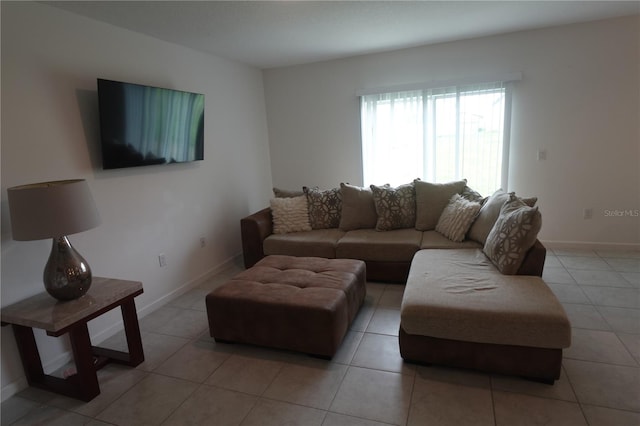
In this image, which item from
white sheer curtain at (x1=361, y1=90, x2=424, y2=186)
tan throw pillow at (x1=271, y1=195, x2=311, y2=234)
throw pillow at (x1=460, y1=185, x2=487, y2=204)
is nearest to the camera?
throw pillow at (x1=460, y1=185, x2=487, y2=204)

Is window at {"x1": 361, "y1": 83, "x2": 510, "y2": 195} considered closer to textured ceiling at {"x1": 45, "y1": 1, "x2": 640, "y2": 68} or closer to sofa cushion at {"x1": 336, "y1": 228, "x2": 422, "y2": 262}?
textured ceiling at {"x1": 45, "y1": 1, "x2": 640, "y2": 68}

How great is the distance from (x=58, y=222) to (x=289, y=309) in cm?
138

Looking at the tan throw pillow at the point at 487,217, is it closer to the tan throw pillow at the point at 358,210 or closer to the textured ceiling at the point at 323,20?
the tan throw pillow at the point at 358,210

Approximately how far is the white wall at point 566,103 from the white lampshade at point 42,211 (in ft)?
11.0

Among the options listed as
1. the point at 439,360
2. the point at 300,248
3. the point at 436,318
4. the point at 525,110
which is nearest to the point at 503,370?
the point at 439,360

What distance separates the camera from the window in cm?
389

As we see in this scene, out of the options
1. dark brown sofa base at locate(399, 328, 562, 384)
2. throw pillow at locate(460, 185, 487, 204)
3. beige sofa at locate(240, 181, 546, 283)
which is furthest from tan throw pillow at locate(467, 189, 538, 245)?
dark brown sofa base at locate(399, 328, 562, 384)

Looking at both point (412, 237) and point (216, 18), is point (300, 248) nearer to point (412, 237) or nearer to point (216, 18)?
point (412, 237)

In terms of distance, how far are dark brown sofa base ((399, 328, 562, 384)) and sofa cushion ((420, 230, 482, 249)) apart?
117cm

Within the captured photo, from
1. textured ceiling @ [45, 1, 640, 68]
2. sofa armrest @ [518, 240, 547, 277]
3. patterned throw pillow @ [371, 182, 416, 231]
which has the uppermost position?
textured ceiling @ [45, 1, 640, 68]

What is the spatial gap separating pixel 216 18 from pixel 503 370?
10.2 feet

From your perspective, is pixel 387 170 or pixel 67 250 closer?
pixel 67 250

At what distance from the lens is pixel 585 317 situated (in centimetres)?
251

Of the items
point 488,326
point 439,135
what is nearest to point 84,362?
point 488,326
